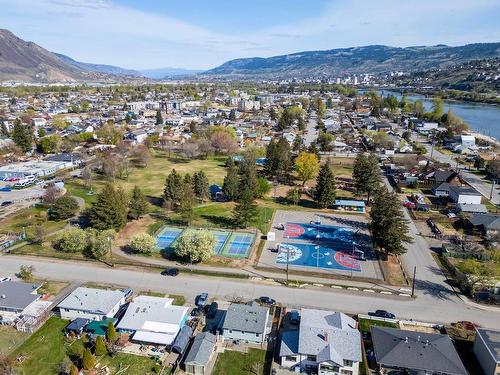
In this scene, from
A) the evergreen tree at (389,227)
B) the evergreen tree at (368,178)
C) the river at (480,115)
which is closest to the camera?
the evergreen tree at (389,227)

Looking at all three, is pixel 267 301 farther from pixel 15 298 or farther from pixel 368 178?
pixel 368 178

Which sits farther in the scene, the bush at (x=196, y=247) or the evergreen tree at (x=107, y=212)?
the evergreen tree at (x=107, y=212)

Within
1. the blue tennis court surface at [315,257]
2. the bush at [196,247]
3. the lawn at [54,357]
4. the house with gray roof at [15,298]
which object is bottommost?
→ the blue tennis court surface at [315,257]

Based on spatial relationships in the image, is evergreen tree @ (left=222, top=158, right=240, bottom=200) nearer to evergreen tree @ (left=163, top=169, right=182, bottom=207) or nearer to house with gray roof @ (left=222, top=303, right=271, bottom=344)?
evergreen tree @ (left=163, top=169, right=182, bottom=207)

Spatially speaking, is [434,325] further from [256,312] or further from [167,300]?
[167,300]

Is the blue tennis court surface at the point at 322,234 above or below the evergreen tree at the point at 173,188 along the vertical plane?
below

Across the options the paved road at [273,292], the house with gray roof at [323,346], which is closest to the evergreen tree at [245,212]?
the paved road at [273,292]

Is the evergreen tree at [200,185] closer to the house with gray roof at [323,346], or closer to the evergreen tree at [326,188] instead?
the evergreen tree at [326,188]
